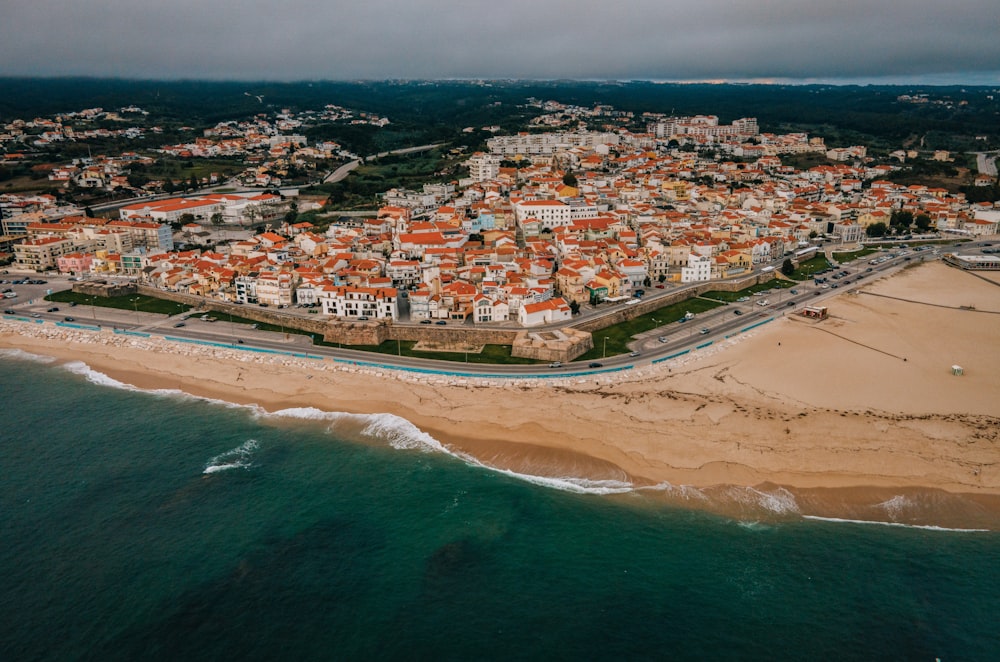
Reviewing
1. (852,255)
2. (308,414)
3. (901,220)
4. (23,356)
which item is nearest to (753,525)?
(308,414)

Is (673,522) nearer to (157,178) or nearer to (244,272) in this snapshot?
(244,272)

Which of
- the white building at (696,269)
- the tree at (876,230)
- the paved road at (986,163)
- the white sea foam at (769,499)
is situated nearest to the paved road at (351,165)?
the white building at (696,269)

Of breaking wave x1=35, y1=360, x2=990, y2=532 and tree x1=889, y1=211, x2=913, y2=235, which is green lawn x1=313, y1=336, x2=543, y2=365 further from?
tree x1=889, y1=211, x2=913, y2=235

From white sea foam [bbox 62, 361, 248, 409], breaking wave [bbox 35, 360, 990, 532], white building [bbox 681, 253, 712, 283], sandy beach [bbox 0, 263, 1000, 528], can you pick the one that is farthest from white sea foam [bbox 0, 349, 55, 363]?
white building [bbox 681, 253, 712, 283]

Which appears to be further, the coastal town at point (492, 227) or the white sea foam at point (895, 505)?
the coastal town at point (492, 227)

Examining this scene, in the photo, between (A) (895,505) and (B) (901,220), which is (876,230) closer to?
(B) (901,220)

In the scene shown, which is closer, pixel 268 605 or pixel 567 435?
pixel 268 605

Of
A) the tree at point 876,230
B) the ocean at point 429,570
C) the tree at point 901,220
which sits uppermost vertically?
the tree at point 901,220

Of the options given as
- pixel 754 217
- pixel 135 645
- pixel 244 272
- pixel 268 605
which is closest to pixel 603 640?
pixel 268 605

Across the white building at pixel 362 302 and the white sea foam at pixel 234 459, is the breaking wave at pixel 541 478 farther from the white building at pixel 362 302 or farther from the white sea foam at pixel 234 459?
the white building at pixel 362 302
